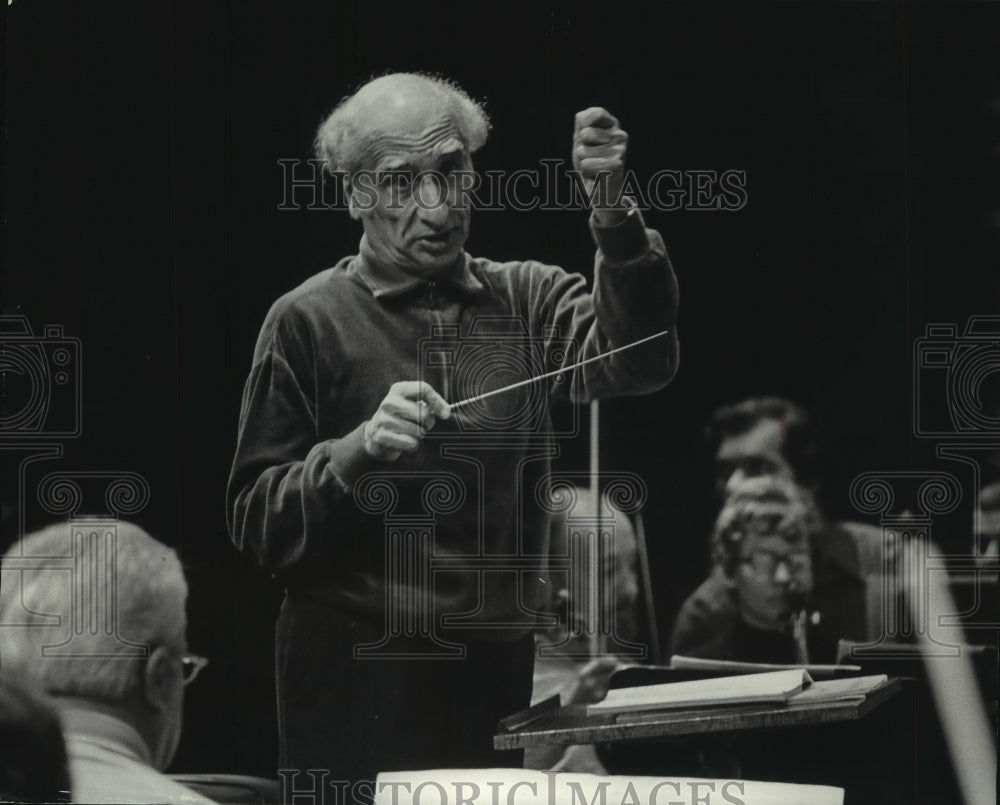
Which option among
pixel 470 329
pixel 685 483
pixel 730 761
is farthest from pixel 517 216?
pixel 730 761

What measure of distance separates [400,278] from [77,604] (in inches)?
54.1

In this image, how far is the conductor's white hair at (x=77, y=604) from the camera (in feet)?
11.7

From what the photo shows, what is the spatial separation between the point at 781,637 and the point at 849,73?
1.67 m

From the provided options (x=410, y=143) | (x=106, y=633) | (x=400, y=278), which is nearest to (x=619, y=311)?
(x=400, y=278)

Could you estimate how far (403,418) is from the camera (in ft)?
11.5

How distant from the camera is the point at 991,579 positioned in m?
3.55

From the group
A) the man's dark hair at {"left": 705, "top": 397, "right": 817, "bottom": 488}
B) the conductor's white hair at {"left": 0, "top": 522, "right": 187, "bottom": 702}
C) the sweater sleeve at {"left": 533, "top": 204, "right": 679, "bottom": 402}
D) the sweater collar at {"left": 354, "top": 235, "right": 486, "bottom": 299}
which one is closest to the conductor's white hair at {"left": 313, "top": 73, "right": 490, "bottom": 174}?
the sweater collar at {"left": 354, "top": 235, "right": 486, "bottom": 299}

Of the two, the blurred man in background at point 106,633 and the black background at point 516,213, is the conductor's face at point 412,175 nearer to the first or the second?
the black background at point 516,213

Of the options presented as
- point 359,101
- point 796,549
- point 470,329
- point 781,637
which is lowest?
point 781,637

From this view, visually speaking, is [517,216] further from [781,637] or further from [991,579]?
[991,579]

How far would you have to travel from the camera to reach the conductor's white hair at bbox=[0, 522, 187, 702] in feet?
11.7

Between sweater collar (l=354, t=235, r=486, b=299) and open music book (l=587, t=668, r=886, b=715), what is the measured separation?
1.26m

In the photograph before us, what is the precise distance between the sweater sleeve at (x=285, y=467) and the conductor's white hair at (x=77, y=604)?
0.27 meters

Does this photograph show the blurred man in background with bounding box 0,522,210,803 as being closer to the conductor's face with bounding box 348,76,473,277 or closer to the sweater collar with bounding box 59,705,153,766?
the sweater collar with bounding box 59,705,153,766
